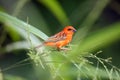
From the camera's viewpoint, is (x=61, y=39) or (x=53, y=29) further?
(x=53, y=29)

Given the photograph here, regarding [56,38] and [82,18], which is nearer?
[56,38]

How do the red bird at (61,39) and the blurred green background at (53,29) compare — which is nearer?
the red bird at (61,39)

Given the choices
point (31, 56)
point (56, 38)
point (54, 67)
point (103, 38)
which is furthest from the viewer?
point (103, 38)

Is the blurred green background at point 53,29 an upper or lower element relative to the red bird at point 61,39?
upper

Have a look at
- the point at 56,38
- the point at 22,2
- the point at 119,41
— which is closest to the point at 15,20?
the point at 56,38

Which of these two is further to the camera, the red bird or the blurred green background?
the blurred green background

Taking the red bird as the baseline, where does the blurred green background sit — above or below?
above

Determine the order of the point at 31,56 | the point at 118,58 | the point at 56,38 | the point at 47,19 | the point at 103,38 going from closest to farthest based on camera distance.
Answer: the point at 31,56 < the point at 56,38 < the point at 103,38 < the point at 118,58 < the point at 47,19

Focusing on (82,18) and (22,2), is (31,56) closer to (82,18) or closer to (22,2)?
A: (22,2)
